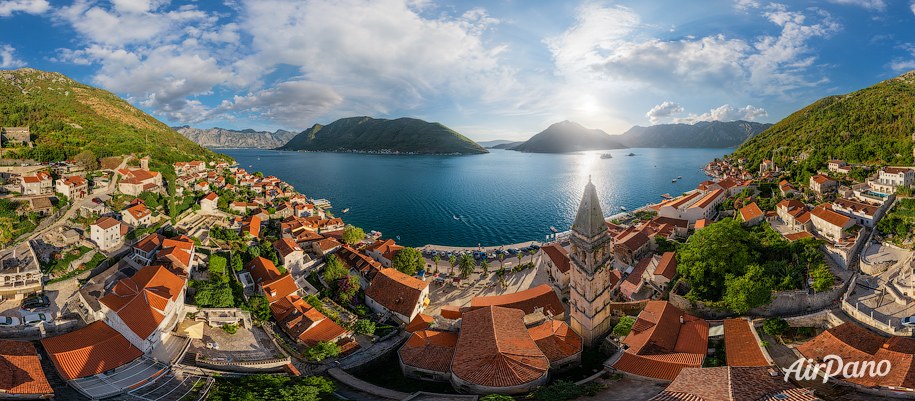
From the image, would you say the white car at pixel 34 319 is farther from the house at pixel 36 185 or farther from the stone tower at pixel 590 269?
the stone tower at pixel 590 269

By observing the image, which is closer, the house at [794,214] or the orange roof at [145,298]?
the orange roof at [145,298]

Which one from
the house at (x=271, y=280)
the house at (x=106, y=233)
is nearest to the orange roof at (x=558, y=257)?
the house at (x=271, y=280)

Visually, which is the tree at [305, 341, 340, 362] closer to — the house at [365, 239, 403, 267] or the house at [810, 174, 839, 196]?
the house at [365, 239, 403, 267]

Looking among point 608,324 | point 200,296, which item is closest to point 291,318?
point 200,296

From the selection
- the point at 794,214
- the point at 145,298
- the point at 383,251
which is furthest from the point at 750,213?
the point at 145,298

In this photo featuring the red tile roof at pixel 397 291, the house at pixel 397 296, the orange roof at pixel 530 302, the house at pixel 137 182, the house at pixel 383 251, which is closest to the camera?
the orange roof at pixel 530 302

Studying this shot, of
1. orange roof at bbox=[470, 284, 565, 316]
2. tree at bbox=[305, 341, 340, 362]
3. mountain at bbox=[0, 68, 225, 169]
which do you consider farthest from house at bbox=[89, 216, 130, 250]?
orange roof at bbox=[470, 284, 565, 316]
